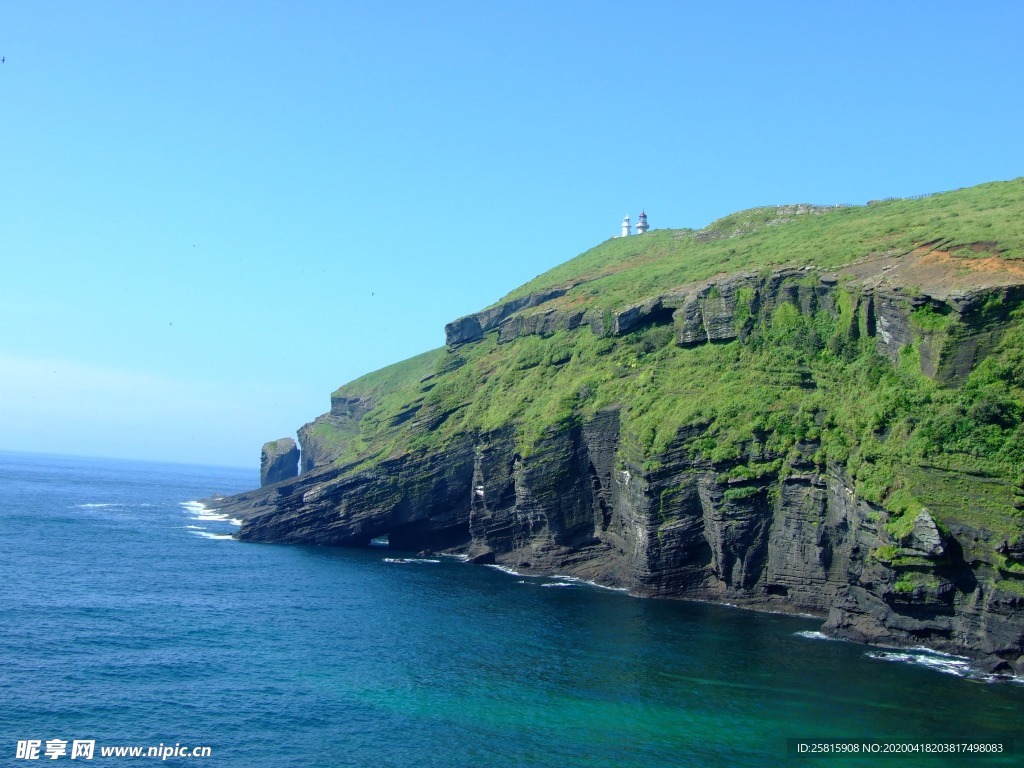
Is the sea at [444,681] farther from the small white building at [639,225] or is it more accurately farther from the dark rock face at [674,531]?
the small white building at [639,225]

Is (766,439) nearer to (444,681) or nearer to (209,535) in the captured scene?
(444,681)

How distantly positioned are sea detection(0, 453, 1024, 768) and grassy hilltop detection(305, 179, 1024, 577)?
36.7ft

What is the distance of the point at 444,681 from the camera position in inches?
1811

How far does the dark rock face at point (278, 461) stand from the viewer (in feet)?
524

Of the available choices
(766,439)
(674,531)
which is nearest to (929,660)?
(766,439)

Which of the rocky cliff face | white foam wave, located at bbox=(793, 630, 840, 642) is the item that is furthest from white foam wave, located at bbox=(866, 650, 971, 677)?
white foam wave, located at bbox=(793, 630, 840, 642)

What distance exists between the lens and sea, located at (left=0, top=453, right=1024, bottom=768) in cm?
3659

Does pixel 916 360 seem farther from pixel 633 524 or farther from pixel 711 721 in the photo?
pixel 711 721

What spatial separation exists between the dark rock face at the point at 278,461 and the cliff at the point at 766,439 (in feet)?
→ 171

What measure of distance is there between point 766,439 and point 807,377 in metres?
7.51

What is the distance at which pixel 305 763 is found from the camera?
35.0 metres

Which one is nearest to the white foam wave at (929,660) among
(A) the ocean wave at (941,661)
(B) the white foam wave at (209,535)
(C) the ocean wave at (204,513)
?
(A) the ocean wave at (941,661)

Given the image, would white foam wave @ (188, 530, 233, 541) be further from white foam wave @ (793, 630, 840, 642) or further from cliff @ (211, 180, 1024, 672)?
white foam wave @ (793, 630, 840, 642)

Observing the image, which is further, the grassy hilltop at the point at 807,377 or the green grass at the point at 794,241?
the green grass at the point at 794,241
